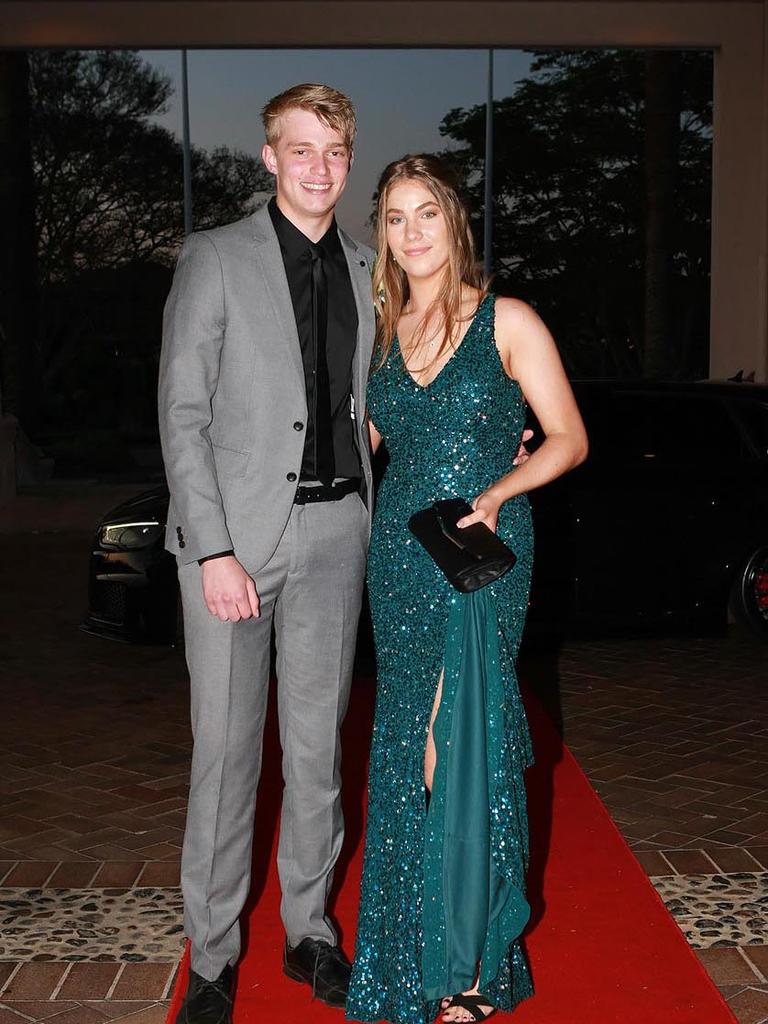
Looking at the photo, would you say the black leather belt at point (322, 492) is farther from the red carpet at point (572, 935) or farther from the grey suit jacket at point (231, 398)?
the red carpet at point (572, 935)

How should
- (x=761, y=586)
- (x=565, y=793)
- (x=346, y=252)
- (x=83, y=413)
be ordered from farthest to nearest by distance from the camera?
(x=83, y=413), (x=761, y=586), (x=565, y=793), (x=346, y=252)

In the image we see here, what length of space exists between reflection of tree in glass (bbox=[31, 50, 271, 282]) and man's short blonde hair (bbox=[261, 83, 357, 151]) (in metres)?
14.3

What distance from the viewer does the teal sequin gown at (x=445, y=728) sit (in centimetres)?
297

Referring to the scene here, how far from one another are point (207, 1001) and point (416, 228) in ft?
6.29

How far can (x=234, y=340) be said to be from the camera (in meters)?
2.98

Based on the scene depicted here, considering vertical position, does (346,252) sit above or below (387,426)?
above

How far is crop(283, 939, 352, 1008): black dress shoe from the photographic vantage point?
10.5ft

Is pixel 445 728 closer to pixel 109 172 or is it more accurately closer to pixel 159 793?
pixel 159 793

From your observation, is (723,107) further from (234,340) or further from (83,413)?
(234,340)

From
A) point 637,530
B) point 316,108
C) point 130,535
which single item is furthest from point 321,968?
point 637,530

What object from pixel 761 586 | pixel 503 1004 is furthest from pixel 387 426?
pixel 761 586

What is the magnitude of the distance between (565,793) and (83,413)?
14.7 meters

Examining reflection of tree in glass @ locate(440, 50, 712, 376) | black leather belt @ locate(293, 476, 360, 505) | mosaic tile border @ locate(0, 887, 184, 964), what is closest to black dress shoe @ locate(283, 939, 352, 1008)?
mosaic tile border @ locate(0, 887, 184, 964)

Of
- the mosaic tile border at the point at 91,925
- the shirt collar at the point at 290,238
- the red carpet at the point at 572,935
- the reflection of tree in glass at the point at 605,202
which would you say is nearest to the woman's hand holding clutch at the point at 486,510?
the shirt collar at the point at 290,238
